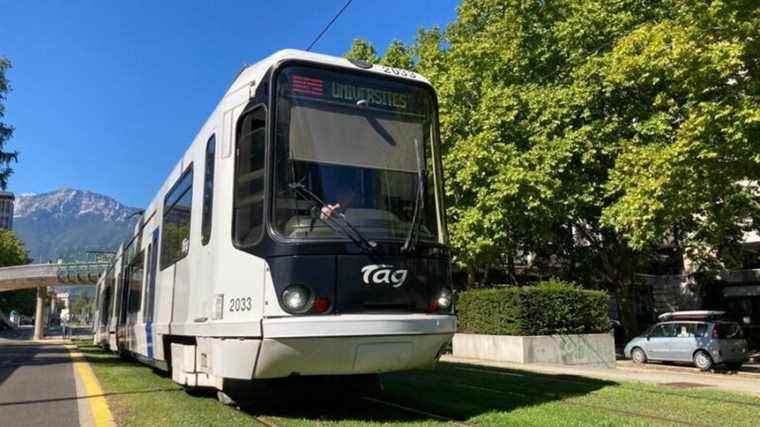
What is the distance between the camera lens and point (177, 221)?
9.98 meters

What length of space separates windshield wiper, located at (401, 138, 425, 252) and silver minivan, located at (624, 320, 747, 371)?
17278mm

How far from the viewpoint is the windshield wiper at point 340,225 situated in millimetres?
6594

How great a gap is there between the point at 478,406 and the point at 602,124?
14.6 m

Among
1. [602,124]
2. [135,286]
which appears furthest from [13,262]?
[602,124]

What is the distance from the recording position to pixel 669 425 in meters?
6.90

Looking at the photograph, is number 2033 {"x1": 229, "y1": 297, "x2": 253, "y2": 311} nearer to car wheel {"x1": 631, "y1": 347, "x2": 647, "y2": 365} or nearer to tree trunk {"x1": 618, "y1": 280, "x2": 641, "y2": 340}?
car wheel {"x1": 631, "y1": 347, "x2": 647, "y2": 365}

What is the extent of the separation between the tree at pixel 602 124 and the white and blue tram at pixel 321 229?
9.33 metres

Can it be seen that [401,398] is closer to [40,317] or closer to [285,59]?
[285,59]

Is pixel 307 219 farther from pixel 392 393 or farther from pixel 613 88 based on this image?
pixel 613 88

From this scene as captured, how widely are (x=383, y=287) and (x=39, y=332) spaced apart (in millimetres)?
64997

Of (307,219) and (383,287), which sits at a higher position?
(307,219)

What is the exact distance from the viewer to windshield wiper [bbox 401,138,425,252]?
6.88 metres

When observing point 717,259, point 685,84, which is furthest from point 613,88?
point 717,259

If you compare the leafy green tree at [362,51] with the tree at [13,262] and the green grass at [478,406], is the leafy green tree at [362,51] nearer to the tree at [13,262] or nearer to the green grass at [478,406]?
the green grass at [478,406]
